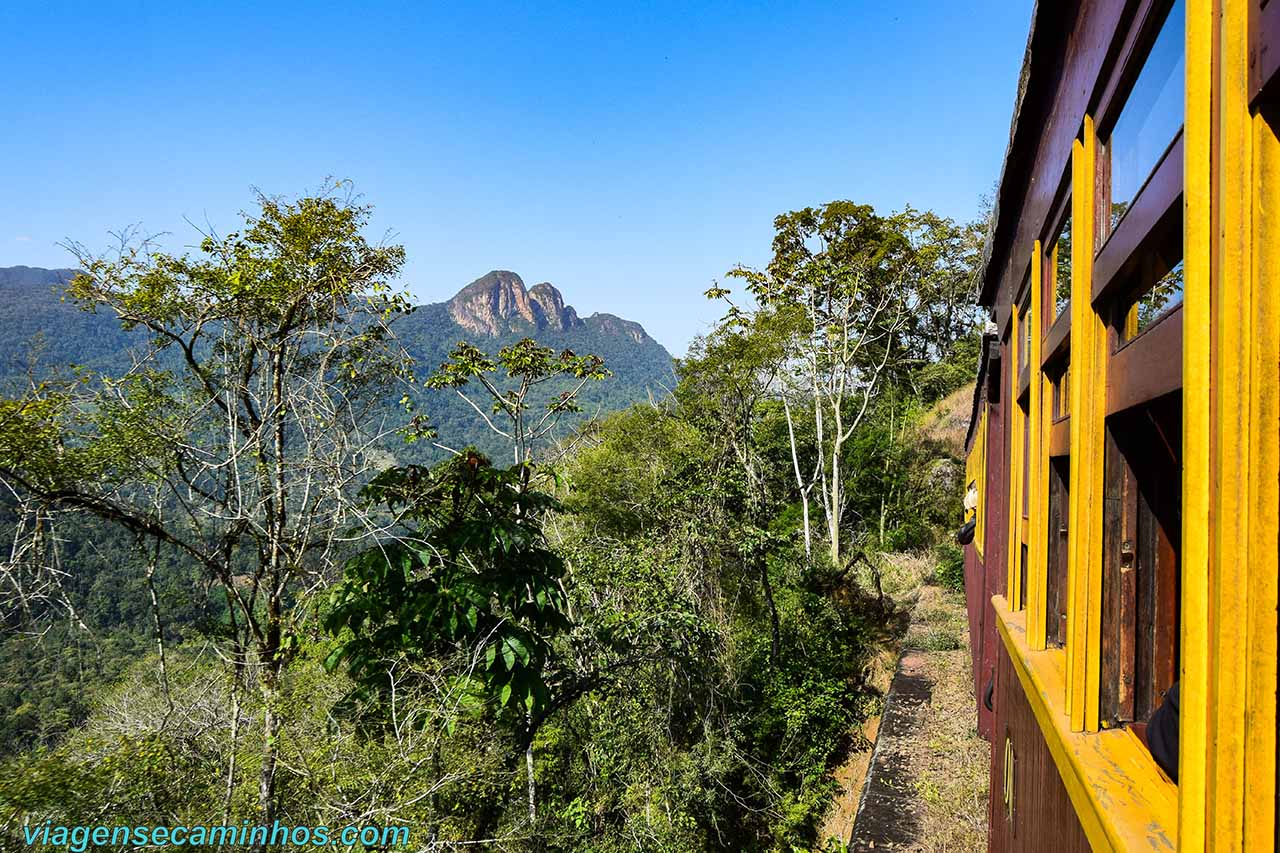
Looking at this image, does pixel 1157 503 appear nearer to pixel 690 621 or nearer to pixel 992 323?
pixel 992 323

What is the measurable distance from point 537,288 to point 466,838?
131 meters

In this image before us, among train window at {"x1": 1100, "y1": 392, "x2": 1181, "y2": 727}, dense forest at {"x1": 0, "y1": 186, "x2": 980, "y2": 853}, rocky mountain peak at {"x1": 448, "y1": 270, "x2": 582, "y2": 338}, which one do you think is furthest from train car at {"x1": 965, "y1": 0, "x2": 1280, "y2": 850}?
rocky mountain peak at {"x1": 448, "y1": 270, "x2": 582, "y2": 338}

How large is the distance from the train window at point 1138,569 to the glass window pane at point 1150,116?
46 centimetres

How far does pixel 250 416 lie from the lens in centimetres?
580

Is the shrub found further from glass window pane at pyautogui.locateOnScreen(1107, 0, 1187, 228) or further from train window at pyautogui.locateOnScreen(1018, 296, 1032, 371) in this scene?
glass window pane at pyautogui.locateOnScreen(1107, 0, 1187, 228)

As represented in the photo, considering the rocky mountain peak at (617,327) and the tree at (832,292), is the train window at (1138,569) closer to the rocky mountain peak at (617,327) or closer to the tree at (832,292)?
the tree at (832,292)

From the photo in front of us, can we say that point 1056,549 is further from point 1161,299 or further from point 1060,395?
point 1161,299

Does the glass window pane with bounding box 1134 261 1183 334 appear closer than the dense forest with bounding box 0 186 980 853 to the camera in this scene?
Yes

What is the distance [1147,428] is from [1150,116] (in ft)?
2.02

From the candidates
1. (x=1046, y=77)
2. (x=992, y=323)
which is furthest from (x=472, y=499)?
(x=1046, y=77)

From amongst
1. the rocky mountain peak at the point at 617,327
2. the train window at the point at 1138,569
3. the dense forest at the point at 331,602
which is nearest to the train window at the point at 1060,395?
the train window at the point at 1138,569

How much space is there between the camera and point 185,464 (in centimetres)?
554

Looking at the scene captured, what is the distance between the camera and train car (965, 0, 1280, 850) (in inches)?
28.0

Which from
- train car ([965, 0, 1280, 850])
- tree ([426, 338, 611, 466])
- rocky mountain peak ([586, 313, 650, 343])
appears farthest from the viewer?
rocky mountain peak ([586, 313, 650, 343])
